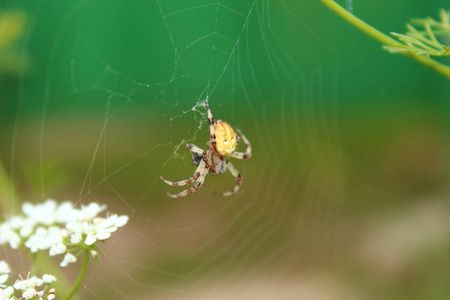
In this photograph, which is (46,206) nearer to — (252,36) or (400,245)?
(252,36)

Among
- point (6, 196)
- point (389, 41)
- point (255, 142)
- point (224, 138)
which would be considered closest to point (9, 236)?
point (6, 196)

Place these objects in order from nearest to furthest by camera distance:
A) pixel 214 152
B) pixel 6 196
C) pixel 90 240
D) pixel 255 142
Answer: pixel 90 240 → pixel 6 196 → pixel 214 152 → pixel 255 142

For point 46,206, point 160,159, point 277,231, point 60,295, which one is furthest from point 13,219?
point 277,231

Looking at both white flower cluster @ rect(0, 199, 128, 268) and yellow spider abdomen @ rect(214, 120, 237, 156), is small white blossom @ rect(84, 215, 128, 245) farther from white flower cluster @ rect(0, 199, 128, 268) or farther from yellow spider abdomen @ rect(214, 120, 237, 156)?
yellow spider abdomen @ rect(214, 120, 237, 156)

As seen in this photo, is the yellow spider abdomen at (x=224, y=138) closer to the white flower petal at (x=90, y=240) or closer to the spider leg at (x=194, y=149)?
the spider leg at (x=194, y=149)

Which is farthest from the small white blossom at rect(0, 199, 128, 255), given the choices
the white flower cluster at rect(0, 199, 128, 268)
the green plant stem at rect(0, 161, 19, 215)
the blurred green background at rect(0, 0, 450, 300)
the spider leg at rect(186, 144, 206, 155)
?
the blurred green background at rect(0, 0, 450, 300)

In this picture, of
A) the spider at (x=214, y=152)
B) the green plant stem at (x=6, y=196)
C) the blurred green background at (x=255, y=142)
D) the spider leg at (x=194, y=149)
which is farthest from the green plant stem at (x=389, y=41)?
the blurred green background at (x=255, y=142)

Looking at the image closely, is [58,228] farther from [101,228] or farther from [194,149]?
[194,149]
